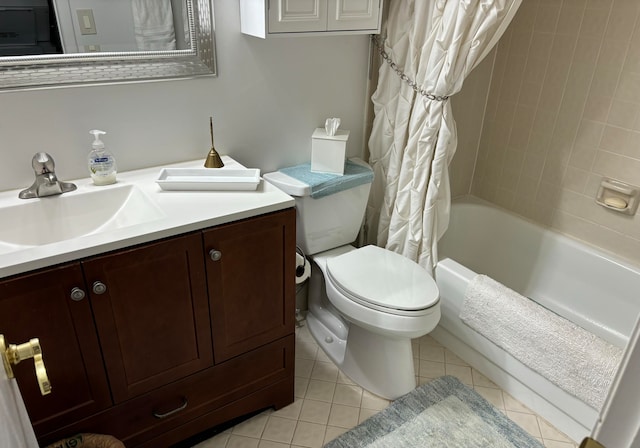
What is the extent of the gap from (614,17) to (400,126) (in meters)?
0.94

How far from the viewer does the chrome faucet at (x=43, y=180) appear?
1.40 metres

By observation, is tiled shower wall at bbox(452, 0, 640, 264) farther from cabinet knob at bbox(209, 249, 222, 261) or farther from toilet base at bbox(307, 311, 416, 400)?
cabinet knob at bbox(209, 249, 222, 261)

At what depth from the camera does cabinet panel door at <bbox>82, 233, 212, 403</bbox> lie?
128cm

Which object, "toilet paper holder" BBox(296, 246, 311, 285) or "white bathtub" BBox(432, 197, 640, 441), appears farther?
"toilet paper holder" BBox(296, 246, 311, 285)

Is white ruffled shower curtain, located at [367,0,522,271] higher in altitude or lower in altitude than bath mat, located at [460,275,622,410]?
higher

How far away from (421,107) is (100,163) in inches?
45.6

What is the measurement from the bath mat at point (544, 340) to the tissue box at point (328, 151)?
720mm

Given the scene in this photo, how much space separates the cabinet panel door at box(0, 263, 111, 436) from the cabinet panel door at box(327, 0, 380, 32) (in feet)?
3.74

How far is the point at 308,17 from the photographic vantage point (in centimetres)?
160

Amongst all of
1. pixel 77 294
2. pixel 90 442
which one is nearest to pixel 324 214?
pixel 77 294

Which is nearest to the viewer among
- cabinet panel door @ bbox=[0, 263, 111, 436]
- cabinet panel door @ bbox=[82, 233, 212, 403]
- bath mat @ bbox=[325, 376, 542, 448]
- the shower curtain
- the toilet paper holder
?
cabinet panel door @ bbox=[0, 263, 111, 436]

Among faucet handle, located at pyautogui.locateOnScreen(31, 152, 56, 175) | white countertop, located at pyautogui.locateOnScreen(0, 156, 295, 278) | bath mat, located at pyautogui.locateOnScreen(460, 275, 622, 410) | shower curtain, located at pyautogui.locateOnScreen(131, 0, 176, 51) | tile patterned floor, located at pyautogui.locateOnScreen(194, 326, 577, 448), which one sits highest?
shower curtain, located at pyautogui.locateOnScreen(131, 0, 176, 51)

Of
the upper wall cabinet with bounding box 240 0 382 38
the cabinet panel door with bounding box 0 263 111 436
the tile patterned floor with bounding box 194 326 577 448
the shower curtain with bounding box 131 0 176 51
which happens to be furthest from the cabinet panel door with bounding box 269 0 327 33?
the tile patterned floor with bounding box 194 326 577 448

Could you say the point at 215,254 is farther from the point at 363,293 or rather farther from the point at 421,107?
the point at 421,107
